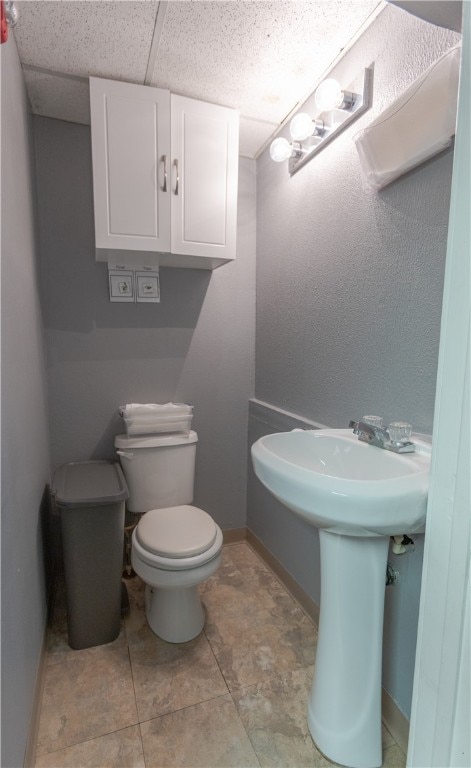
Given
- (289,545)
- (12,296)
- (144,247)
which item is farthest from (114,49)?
(289,545)

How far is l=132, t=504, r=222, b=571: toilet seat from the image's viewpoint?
129 cm

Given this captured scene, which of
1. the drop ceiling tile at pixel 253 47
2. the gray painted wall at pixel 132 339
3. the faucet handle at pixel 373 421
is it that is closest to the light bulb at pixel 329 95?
the drop ceiling tile at pixel 253 47

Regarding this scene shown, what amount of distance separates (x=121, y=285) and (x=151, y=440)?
76 cm

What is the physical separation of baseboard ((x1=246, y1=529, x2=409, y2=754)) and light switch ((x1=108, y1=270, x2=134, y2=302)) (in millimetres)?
1482

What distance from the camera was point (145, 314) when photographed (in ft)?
6.04

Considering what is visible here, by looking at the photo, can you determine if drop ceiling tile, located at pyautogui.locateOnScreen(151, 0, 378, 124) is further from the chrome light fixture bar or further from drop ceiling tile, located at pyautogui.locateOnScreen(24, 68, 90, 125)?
drop ceiling tile, located at pyautogui.locateOnScreen(24, 68, 90, 125)

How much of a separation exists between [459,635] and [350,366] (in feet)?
2.73

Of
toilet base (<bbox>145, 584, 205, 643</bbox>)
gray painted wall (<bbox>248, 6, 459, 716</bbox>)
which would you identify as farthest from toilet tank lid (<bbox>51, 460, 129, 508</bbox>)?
gray painted wall (<bbox>248, 6, 459, 716</bbox>)

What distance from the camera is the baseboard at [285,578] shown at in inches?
61.0

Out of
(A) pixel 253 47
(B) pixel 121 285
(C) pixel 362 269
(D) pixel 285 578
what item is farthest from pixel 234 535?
(A) pixel 253 47

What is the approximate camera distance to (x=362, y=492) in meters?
0.75

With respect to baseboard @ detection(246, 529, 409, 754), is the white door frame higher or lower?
higher

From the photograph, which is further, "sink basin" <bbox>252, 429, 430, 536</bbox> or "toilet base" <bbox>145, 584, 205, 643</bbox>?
"toilet base" <bbox>145, 584, 205, 643</bbox>

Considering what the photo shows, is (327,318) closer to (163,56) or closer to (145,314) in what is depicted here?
(145,314)
